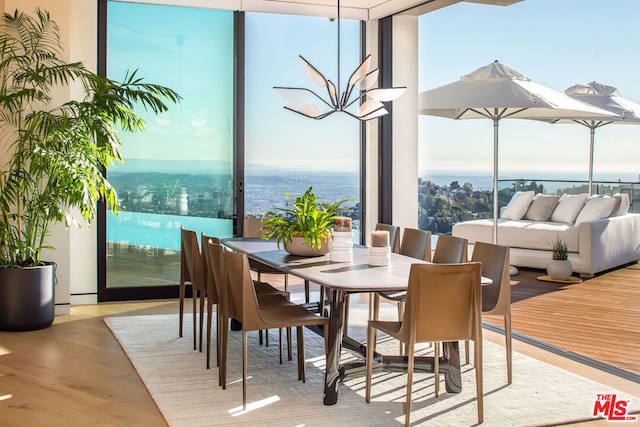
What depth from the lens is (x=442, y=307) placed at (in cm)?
358

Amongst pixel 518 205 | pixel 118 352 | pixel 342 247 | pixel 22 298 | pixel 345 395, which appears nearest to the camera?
pixel 345 395

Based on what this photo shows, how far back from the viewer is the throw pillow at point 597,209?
878 cm

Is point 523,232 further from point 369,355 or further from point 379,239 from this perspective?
point 369,355

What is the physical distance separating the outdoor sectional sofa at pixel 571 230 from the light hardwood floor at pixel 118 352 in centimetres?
69

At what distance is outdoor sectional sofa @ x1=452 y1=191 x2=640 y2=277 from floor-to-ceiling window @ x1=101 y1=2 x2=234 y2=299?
361cm

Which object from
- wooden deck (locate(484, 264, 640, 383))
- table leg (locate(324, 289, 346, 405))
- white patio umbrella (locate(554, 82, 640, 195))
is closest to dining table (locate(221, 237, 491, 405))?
table leg (locate(324, 289, 346, 405))

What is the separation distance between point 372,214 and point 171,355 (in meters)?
3.42

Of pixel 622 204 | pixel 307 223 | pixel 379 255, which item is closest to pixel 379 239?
pixel 379 255

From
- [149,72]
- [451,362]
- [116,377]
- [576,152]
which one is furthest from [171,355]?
[576,152]

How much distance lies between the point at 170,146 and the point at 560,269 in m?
4.27

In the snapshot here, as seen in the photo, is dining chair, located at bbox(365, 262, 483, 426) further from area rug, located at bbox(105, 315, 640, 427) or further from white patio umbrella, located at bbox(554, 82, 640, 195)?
white patio umbrella, located at bbox(554, 82, 640, 195)

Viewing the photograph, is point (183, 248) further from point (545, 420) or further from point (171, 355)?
point (545, 420)

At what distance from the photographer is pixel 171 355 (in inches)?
199

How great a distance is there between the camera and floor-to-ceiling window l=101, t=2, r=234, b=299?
6.98m
